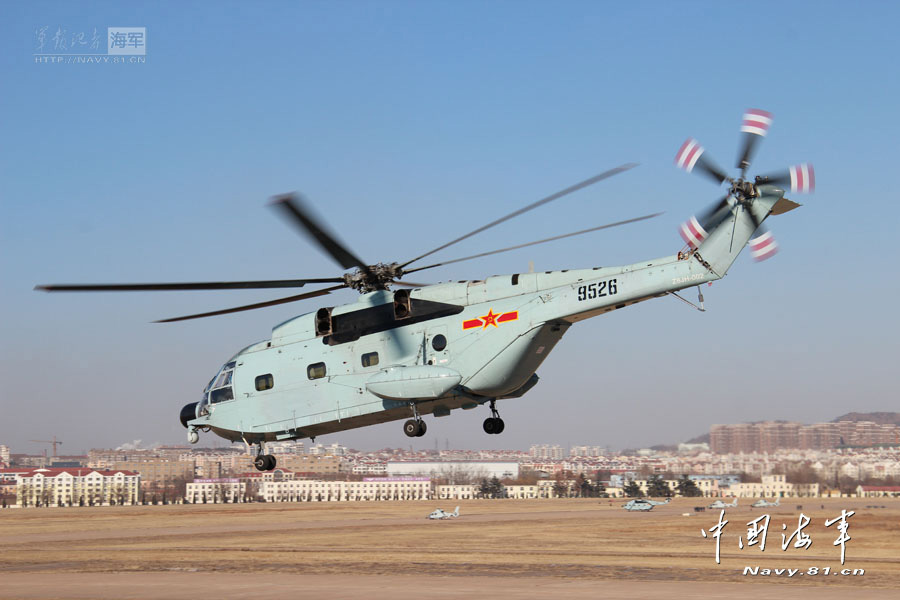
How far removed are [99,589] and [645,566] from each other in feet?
116

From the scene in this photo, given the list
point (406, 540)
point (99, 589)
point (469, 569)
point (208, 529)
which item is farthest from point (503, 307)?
point (208, 529)

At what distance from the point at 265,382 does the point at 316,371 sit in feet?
7.05

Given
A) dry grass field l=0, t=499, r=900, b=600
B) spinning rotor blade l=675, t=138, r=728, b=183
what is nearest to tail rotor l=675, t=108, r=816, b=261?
spinning rotor blade l=675, t=138, r=728, b=183

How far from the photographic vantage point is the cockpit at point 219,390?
3193 cm

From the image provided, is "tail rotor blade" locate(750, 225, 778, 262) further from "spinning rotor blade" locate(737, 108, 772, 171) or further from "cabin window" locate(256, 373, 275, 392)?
"cabin window" locate(256, 373, 275, 392)

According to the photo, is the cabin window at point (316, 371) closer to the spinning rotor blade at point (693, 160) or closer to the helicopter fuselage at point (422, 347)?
the helicopter fuselage at point (422, 347)

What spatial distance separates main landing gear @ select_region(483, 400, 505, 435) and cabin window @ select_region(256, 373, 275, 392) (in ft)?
23.6

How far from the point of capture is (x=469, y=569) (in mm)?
64000

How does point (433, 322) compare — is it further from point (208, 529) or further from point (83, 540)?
point (208, 529)

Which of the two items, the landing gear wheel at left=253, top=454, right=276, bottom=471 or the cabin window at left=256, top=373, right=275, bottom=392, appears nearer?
the landing gear wheel at left=253, top=454, right=276, bottom=471

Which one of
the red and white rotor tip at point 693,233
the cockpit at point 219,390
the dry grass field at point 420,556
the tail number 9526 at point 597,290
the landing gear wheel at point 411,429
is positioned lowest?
the dry grass field at point 420,556

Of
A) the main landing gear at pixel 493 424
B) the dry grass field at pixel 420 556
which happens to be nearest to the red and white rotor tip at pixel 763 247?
the main landing gear at pixel 493 424

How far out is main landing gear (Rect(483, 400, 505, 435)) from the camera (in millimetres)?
28359

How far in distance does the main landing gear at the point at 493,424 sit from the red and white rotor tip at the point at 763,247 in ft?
28.3
